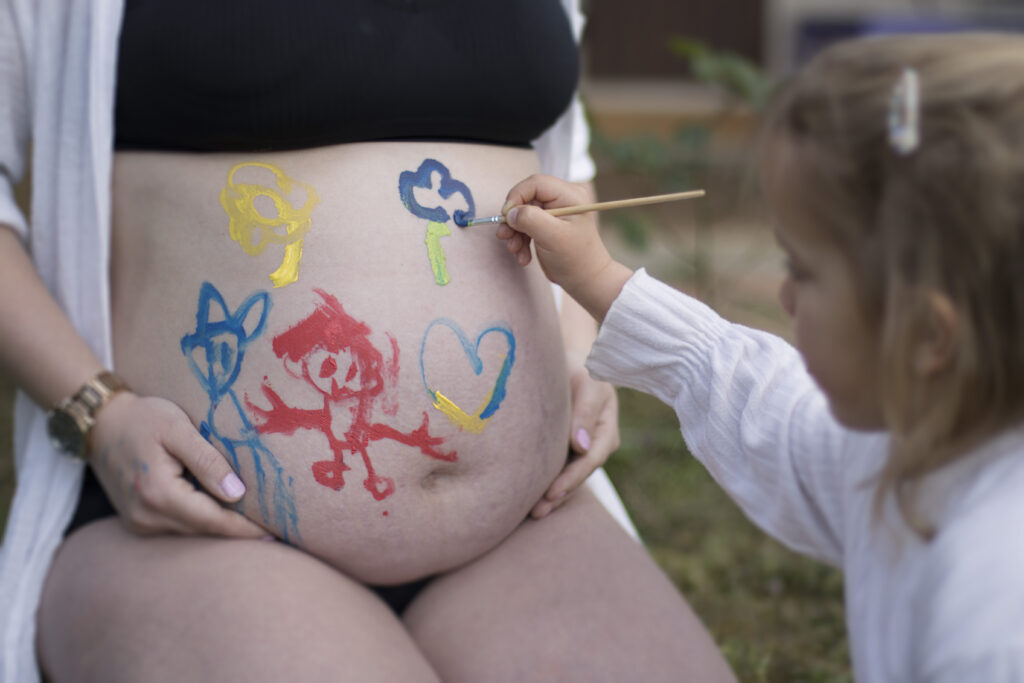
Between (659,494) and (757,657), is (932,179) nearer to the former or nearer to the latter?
(757,657)

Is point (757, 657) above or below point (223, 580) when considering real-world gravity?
below

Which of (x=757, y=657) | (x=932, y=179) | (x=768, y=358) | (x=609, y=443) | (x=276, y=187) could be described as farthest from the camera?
(x=757, y=657)

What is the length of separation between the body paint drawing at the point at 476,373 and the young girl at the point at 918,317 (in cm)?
40

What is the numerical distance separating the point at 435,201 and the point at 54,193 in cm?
53

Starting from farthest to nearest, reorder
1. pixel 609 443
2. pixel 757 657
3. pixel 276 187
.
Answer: pixel 757 657 < pixel 609 443 < pixel 276 187

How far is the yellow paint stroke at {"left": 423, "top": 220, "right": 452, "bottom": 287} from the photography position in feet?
4.01

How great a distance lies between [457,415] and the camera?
1.21 metres

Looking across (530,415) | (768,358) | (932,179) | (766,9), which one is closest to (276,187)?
(530,415)

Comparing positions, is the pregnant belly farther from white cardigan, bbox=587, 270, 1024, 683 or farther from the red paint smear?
white cardigan, bbox=587, 270, 1024, 683

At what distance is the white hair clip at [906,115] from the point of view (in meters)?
0.77

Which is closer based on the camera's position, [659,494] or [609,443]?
[609,443]

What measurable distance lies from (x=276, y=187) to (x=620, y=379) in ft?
1.65

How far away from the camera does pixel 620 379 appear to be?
1.22 m

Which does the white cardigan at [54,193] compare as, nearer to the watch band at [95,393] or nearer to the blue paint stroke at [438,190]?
the watch band at [95,393]
